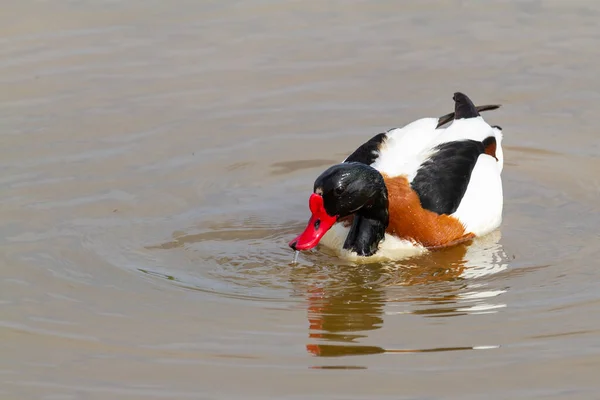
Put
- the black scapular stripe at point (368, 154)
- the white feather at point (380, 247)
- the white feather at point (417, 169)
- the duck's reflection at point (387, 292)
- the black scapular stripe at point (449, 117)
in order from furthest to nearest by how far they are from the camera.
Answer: the black scapular stripe at point (449, 117) < the black scapular stripe at point (368, 154) < the white feather at point (417, 169) < the white feather at point (380, 247) < the duck's reflection at point (387, 292)

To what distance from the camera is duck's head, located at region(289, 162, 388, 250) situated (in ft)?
28.1

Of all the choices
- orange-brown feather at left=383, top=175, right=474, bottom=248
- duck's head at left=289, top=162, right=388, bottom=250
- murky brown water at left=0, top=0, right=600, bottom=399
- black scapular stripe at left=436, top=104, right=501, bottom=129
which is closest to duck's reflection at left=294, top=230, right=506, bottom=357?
murky brown water at left=0, top=0, right=600, bottom=399

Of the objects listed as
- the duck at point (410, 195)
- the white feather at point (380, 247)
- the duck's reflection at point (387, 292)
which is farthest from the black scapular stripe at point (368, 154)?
the duck's reflection at point (387, 292)

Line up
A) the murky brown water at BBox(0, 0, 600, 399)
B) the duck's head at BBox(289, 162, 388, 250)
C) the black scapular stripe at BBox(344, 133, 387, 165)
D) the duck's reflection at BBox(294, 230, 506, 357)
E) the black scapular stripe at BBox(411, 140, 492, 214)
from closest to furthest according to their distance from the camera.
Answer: the murky brown water at BBox(0, 0, 600, 399) < the duck's reflection at BBox(294, 230, 506, 357) < the duck's head at BBox(289, 162, 388, 250) < the black scapular stripe at BBox(411, 140, 492, 214) < the black scapular stripe at BBox(344, 133, 387, 165)

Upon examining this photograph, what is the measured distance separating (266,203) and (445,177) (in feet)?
5.36

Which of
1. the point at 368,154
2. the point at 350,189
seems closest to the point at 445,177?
the point at 368,154

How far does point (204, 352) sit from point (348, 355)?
35.4 inches

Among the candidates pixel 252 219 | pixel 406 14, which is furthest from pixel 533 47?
pixel 252 219

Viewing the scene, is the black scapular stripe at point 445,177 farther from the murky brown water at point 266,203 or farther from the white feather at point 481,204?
the murky brown water at point 266,203

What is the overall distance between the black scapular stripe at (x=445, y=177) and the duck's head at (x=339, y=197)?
0.52 meters

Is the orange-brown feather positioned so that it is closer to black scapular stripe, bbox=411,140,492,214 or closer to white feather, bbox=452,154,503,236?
black scapular stripe, bbox=411,140,492,214

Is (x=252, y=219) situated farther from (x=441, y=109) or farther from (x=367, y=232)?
(x=441, y=109)

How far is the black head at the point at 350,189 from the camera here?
8594 millimetres

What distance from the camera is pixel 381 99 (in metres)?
12.0
